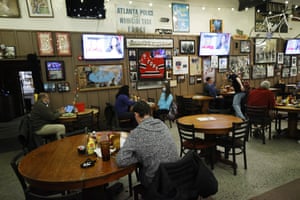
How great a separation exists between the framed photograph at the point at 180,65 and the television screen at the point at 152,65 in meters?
0.44

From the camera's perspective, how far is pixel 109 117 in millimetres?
6035

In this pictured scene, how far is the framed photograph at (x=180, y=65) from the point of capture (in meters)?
7.07

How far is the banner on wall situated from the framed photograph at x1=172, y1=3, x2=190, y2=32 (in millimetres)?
811

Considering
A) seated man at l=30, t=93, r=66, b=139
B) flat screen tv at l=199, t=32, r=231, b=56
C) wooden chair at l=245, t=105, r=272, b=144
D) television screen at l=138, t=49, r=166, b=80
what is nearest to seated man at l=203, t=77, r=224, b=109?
→ flat screen tv at l=199, t=32, r=231, b=56

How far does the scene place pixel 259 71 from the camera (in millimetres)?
8906

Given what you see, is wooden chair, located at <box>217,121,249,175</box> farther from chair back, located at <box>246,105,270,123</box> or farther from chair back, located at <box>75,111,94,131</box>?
chair back, located at <box>75,111,94,131</box>

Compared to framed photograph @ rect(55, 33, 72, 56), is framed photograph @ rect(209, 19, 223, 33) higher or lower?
higher

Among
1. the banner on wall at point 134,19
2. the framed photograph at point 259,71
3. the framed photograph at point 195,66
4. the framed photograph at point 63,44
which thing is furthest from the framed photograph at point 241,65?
the framed photograph at point 63,44

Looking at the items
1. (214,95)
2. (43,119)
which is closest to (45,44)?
(43,119)

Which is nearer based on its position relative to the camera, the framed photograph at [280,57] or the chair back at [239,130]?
the chair back at [239,130]

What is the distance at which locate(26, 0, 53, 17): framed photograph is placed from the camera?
5.16m

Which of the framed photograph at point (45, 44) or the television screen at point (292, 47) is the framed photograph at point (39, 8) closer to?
the framed photograph at point (45, 44)

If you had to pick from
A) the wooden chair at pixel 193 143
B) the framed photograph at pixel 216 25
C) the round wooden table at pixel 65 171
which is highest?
the framed photograph at pixel 216 25

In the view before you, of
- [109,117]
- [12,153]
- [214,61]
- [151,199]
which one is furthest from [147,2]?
[151,199]
